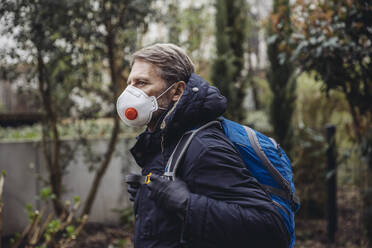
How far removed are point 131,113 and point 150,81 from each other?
0.19 meters

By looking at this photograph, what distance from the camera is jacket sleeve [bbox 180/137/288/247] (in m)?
1.52

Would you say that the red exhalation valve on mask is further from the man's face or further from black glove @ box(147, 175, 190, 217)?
black glove @ box(147, 175, 190, 217)

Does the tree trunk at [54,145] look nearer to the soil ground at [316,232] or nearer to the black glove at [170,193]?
the soil ground at [316,232]

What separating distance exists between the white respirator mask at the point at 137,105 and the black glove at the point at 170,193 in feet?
1.39

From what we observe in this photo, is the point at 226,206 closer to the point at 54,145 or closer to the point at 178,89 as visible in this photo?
the point at 178,89

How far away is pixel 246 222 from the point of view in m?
1.52

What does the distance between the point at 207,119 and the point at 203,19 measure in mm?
7711

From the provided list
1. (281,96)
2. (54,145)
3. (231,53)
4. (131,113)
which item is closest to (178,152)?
(131,113)

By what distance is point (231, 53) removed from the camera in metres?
7.34

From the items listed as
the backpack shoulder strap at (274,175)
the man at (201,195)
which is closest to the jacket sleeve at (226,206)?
the man at (201,195)

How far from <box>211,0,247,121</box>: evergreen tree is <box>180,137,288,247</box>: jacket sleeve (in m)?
5.45

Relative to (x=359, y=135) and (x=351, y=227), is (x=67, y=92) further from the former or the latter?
(x=351, y=227)

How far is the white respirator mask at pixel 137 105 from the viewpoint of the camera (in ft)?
6.35

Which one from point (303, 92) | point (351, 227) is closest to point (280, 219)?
point (351, 227)
